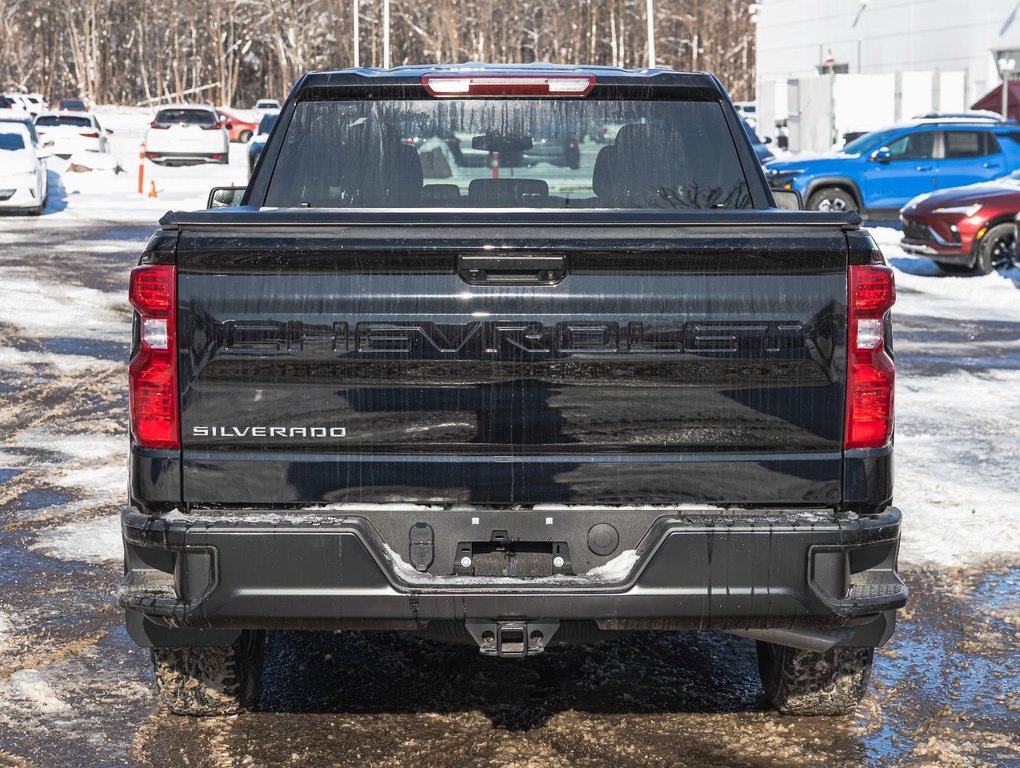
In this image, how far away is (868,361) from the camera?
12.1 feet

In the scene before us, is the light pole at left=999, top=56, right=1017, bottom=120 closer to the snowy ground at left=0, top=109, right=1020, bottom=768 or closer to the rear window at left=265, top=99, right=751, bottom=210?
the snowy ground at left=0, top=109, right=1020, bottom=768

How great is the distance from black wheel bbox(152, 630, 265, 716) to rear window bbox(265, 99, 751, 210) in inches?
58.6

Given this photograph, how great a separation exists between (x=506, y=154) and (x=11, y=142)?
23.2m

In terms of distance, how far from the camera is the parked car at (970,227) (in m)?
17.5

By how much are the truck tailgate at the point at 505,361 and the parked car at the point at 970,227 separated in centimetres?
1462

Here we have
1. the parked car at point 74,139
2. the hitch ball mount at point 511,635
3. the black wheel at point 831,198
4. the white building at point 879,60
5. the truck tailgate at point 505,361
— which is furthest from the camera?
the white building at point 879,60

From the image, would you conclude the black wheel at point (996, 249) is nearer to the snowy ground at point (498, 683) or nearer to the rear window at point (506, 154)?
the snowy ground at point (498, 683)

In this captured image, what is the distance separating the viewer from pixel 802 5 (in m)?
55.5

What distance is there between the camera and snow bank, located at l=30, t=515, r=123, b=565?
6355 mm

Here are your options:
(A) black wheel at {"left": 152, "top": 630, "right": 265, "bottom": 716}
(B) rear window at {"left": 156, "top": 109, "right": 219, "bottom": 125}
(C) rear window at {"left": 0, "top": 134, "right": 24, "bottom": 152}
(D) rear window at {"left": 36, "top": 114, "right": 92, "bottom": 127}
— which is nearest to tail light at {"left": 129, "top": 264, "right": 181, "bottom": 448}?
(A) black wheel at {"left": 152, "top": 630, "right": 265, "bottom": 716}

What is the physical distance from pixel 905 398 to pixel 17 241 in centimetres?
1526

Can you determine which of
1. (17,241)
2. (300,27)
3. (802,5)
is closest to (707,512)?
(17,241)

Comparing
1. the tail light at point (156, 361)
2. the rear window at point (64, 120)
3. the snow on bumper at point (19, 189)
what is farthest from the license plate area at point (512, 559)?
the rear window at point (64, 120)

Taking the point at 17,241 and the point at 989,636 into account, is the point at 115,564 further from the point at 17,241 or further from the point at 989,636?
the point at 17,241
